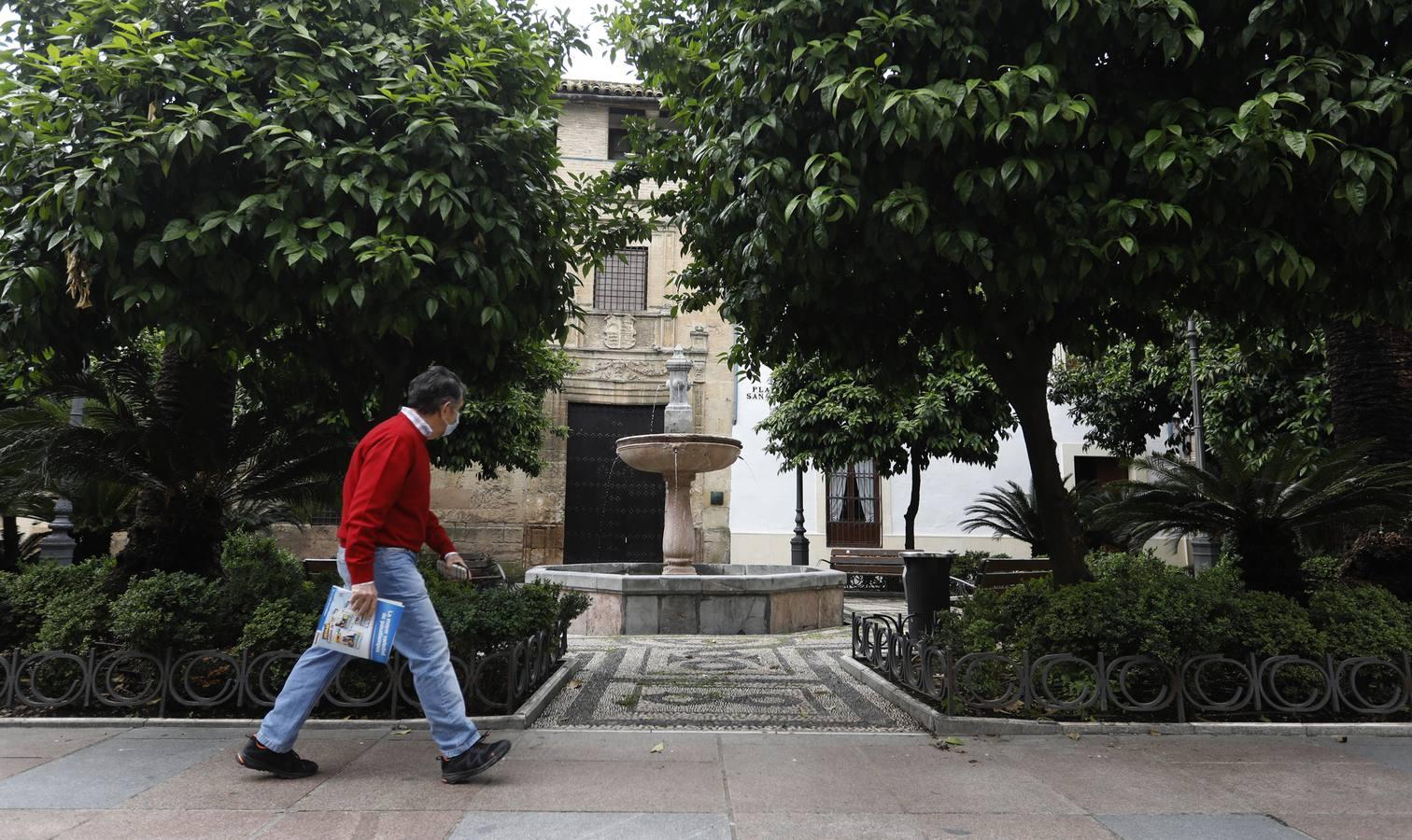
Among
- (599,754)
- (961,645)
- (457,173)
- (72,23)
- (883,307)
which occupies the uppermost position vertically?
(72,23)

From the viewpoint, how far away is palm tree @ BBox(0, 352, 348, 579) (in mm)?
5707

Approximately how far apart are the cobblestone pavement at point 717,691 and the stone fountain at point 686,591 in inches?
20.6

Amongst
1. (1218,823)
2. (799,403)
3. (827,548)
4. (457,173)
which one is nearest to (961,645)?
(1218,823)

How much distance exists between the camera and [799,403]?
615 inches

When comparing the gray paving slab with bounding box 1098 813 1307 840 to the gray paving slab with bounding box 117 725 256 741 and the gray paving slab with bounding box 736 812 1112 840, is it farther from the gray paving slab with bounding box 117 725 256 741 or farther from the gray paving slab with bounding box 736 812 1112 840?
the gray paving slab with bounding box 117 725 256 741

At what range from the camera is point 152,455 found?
5.72 m

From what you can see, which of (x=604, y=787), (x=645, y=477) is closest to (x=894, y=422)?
(x=645, y=477)

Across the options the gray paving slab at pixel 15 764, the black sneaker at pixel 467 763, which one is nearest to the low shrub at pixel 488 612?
the black sneaker at pixel 467 763

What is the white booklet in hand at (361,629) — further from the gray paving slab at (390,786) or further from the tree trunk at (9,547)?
the tree trunk at (9,547)

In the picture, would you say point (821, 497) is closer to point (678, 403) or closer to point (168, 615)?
point (678, 403)

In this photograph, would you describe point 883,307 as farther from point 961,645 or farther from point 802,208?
point 961,645

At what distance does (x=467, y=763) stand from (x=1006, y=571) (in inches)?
395

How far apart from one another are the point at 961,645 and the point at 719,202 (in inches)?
118

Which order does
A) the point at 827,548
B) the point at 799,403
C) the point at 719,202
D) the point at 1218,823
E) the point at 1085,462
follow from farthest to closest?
the point at 1085,462 < the point at 827,548 < the point at 799,403 < the point at 719,202 < the point at 1218,823
